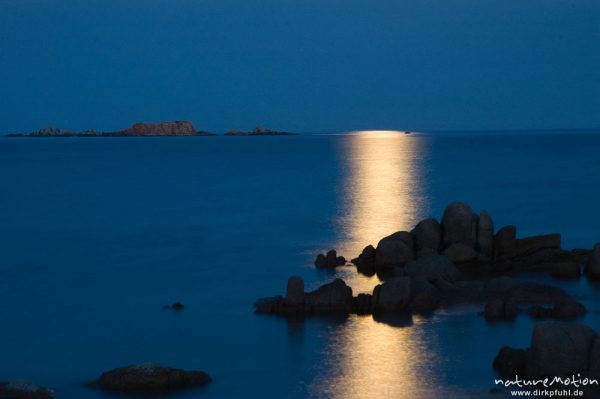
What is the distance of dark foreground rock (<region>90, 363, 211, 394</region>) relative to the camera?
2475 cm

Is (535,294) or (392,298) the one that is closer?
(392,298)

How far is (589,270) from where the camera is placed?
39.5 m

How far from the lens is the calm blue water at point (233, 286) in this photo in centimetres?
2720

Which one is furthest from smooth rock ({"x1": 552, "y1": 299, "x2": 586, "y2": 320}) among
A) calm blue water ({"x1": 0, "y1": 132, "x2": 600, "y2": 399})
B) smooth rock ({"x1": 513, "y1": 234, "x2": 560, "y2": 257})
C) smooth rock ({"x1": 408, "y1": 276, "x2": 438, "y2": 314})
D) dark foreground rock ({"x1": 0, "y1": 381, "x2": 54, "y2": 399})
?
dark foreground rock ({"x1": 0, "y1": 381, "x2": 54, "y2": 399})

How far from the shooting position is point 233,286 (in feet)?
130

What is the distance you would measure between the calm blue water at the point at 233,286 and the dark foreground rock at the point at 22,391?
87cm

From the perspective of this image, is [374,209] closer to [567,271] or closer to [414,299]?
[567,271]

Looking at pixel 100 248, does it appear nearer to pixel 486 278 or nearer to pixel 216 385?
pixel 486 278

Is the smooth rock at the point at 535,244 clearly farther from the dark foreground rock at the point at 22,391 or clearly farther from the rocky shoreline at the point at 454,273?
the dark foreground rock at the point at 22,391

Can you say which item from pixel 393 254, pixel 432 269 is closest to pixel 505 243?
pixel 393 254

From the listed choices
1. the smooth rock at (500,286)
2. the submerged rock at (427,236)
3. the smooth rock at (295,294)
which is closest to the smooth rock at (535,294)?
the smooth rock at (500,286)

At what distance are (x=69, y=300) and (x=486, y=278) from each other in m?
17.8

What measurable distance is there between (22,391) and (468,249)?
23.4 m

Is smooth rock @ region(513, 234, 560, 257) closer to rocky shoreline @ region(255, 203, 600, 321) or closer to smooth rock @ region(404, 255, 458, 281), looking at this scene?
Answer: rocky shoreline @ region(255, 203, 600, 321)
